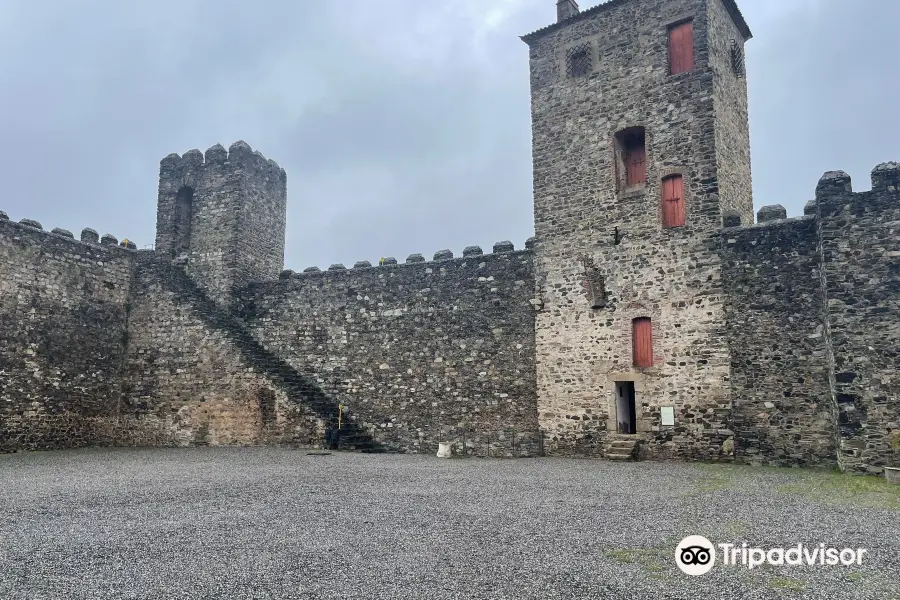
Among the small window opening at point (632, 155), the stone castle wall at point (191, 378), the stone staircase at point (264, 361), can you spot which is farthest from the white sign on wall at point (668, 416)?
the stone castle wall at point (191, 378)

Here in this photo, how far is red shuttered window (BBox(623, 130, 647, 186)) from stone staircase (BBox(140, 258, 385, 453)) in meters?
9.60

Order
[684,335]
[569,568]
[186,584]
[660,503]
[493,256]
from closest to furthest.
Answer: [186,584] → [569,568] → [660,503] → [684,335] → [493,256]

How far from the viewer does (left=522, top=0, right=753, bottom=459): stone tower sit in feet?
48.4

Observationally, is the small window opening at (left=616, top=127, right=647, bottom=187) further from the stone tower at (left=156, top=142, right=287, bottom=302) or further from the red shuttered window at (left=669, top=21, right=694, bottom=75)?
the stone tower at (left=156, top=142, right=287, bottom=302)

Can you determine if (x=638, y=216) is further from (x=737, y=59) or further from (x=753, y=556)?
(x=753, y=556)

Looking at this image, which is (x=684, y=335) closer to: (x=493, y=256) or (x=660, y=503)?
(x=493, y=256)

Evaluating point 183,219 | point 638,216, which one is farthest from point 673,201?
point 183,219

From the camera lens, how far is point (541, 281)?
16781mm

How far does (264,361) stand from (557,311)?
8714 millimetres

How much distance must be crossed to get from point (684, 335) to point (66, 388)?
16.3m

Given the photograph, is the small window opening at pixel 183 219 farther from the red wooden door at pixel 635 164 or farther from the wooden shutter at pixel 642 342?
the wooden shutter at pixel 642 342

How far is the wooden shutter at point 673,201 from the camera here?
1532 cm

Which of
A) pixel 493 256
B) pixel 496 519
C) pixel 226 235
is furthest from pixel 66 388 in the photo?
pixel 496 519

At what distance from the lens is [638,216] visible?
15.7 meters
